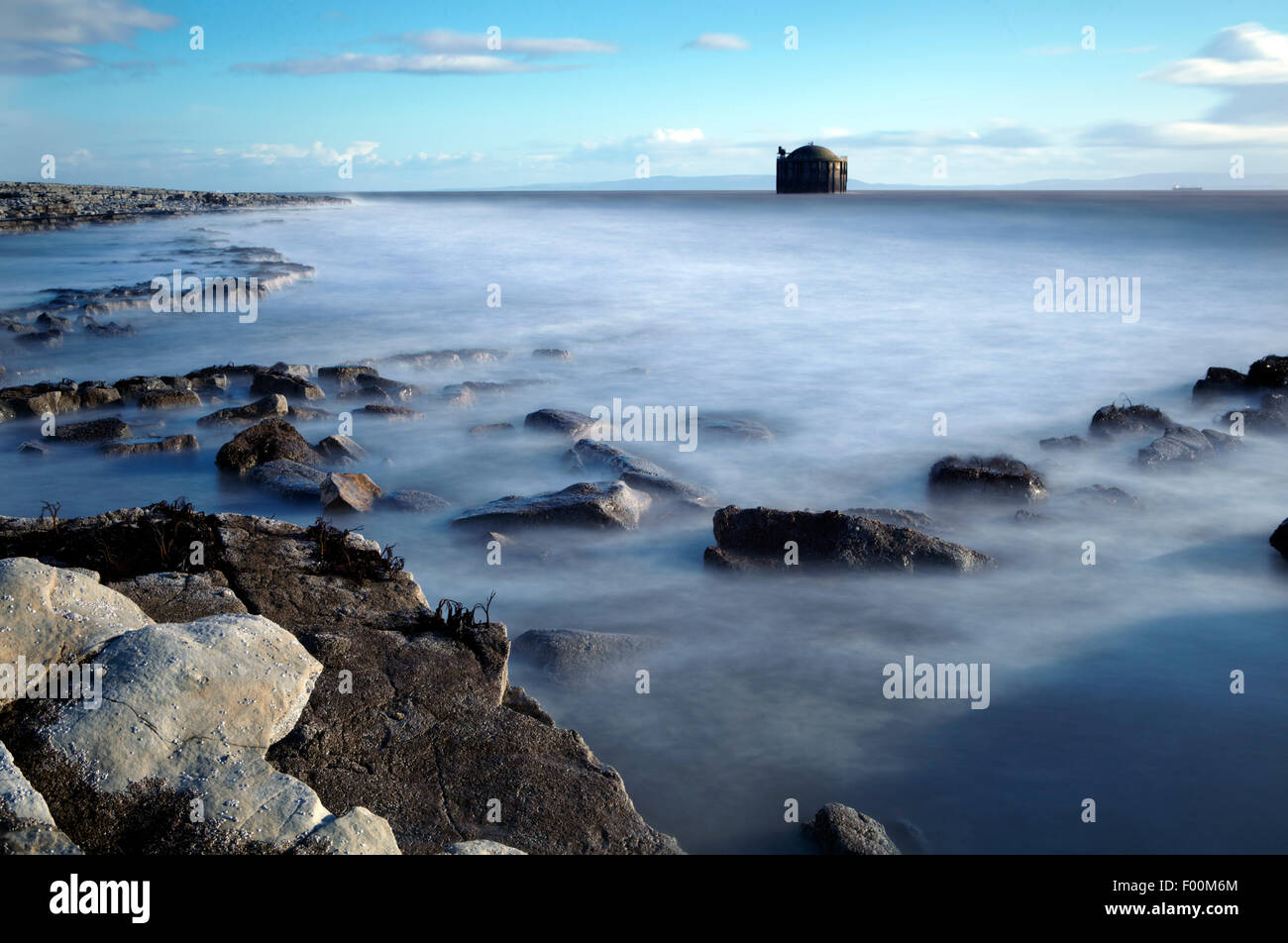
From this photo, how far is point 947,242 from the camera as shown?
43.3 metres

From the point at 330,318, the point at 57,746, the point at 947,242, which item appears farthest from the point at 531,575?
the point at 947,242

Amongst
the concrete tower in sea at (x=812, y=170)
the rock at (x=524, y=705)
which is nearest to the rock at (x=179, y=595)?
the rock at (x=524, y=705)

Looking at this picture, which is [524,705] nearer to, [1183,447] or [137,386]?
[1183,447]

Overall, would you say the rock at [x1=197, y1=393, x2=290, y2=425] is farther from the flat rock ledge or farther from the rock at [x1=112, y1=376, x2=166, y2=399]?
the flat rock ledge

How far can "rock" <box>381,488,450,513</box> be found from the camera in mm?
8312

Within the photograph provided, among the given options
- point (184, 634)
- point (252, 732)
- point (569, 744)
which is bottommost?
point (569, 744)

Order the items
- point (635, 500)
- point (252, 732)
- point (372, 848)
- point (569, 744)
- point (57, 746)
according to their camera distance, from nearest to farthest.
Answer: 1. point (372, 848)
2. point (57, 746)
3. point (252, 732)
4. point (569, 744)
5. point (635, 500)

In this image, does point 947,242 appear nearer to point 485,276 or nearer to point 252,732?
point 485,276

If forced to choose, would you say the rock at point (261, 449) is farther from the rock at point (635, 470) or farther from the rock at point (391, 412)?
the rock at point (635, 470)

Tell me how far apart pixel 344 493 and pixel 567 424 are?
3.79m

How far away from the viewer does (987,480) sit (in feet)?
28.6

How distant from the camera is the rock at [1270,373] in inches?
501

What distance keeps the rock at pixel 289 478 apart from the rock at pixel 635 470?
2.68 m
